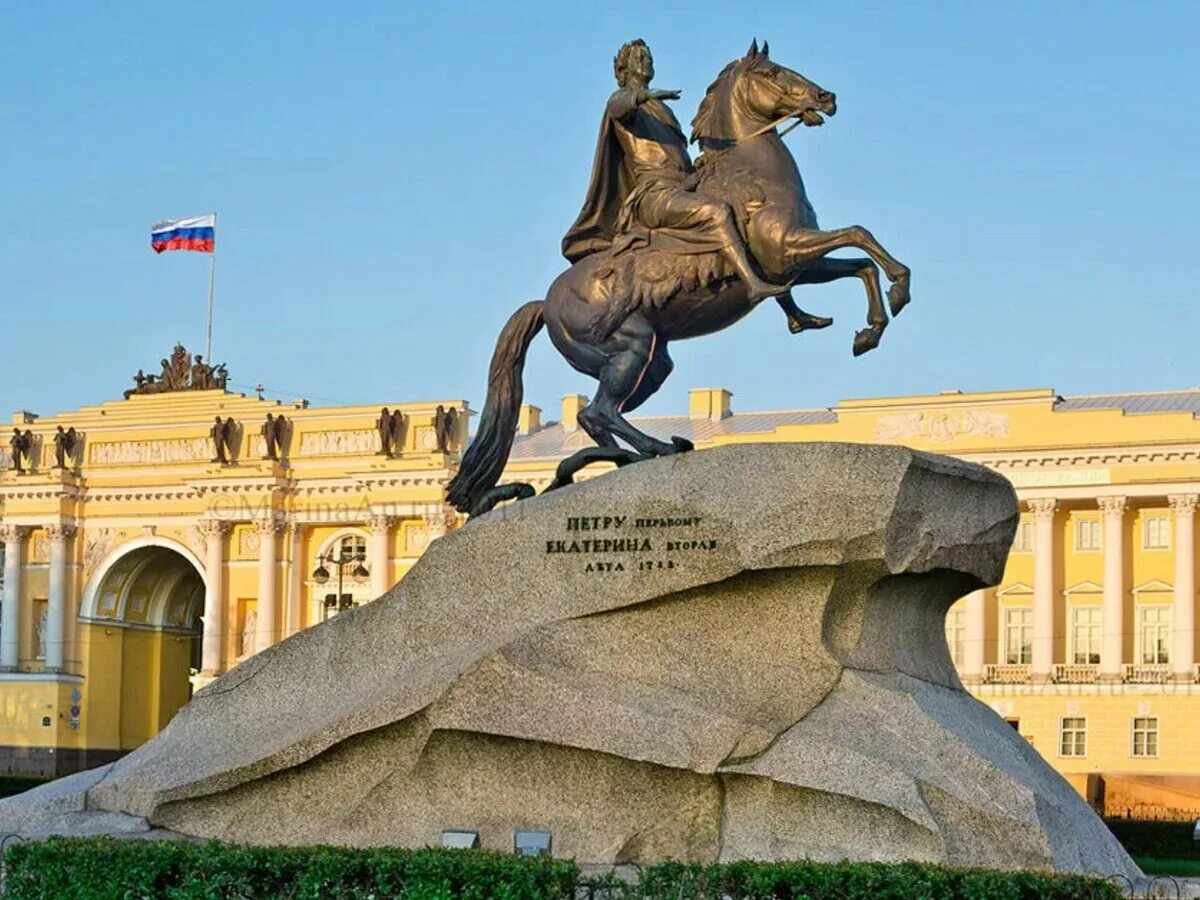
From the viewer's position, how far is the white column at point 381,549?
6297cm

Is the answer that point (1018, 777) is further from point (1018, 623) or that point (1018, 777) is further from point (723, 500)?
point (1018, 623)

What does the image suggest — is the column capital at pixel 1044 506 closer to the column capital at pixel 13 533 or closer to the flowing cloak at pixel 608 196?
the column capital at pixel 13 533

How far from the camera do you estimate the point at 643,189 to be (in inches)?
499

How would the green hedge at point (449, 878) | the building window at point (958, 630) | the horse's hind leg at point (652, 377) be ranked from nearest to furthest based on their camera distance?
the green hedge at point (449, 878)
the horse's hind leg at point (652, 377)
the building window at point (958, 630)

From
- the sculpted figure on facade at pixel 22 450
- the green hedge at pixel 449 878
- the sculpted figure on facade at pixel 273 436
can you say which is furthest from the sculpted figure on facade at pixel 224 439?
the green hedge at pixel 449 878

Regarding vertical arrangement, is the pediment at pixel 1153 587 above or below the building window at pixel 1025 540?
below

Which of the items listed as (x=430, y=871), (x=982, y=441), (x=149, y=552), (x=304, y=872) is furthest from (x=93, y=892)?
(x=149, y=552)

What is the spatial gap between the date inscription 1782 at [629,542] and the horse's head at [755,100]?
264 centimetres

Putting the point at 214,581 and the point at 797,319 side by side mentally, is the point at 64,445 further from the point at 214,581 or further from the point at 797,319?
the point at 797,319

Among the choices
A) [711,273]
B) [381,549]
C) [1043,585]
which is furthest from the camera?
[381,549]

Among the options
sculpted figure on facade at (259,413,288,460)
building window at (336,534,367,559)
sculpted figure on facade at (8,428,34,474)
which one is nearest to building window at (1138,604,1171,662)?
building window at (336,534,367,559)

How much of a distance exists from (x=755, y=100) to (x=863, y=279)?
1.31 metres

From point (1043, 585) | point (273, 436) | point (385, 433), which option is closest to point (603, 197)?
point (1043, 585)

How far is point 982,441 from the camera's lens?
56.6 metres
